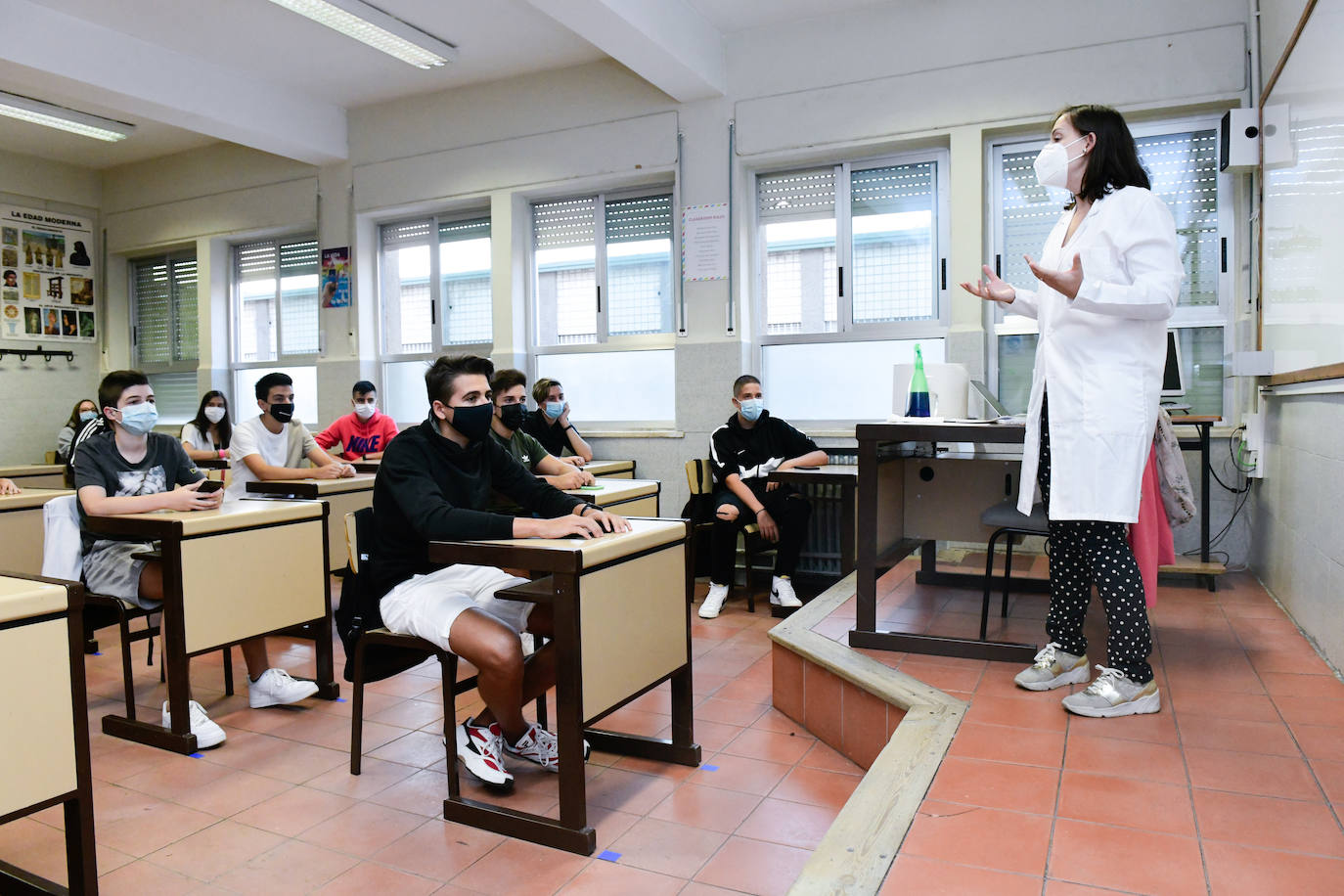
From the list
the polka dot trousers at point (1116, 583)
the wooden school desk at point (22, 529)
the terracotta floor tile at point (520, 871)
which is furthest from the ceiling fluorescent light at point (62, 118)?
the polka dot trousers at point (1116, 583)

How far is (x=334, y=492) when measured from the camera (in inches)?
159

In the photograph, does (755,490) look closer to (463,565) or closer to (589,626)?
(463,565)

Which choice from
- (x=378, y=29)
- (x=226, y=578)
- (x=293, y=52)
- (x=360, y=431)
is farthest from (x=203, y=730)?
(x=293, y=52)

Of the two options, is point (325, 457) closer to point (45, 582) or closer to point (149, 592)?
point (149, 592)

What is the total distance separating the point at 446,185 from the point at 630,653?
15.9 ft

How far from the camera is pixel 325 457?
4.53 m

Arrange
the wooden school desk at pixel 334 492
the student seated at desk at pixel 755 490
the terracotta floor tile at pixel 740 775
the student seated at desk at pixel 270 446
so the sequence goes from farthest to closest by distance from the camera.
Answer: the student seated at desk at pixel 755 490 → the student seated at desk at pixel 270 446 → the wooden school desk at pixel 334 492 → the terracotta floor tile at pixel 740 775

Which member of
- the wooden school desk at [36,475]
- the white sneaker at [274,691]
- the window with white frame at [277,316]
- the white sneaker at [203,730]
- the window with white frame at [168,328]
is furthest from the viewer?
the window with white frame at [168,328]

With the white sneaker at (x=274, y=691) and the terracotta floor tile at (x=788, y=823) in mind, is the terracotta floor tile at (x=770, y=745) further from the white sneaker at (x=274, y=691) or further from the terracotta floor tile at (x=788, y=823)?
the white sneaker at (x=274, y=691)

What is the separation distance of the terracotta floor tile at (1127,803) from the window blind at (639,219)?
447 centimetres

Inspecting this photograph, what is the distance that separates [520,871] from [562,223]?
15.7ft

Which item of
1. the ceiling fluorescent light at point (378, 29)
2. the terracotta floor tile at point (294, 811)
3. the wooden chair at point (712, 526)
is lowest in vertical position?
the terracotta floor tile at point (294, 811)

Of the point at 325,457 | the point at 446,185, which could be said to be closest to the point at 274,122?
the point at 446,185

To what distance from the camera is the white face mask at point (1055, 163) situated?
7.13ft
